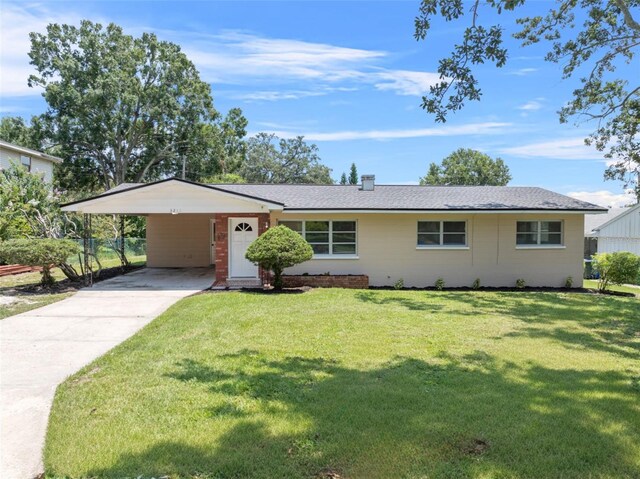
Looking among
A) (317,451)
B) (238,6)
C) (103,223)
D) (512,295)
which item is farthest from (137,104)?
(317,451)

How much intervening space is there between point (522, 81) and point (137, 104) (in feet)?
93.5

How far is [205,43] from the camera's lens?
37.7ft

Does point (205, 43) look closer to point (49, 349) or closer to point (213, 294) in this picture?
point (213, 294)

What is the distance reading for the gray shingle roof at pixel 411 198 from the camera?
1513 centimetres

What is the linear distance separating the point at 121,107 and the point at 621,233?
3737 centimetres

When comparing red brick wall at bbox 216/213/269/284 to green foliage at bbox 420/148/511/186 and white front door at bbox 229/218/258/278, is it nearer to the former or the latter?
white front door at bbox 229/218/258/278

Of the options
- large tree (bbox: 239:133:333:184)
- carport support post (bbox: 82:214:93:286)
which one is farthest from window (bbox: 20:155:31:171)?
large tree (bbox: 239:133:333:184)

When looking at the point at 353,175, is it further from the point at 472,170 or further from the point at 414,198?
the point at 414,198

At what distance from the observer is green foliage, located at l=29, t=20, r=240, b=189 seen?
3209 centimetres

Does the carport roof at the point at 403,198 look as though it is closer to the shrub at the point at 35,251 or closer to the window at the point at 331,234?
the window at the point at 331,234

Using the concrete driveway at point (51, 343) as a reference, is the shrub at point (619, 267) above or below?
above

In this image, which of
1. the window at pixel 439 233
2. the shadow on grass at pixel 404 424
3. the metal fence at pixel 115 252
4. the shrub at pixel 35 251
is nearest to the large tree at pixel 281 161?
the metal fence at pixel 115 252

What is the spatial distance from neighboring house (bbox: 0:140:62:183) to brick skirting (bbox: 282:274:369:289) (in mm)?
14394

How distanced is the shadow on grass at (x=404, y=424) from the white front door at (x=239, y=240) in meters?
9.06
